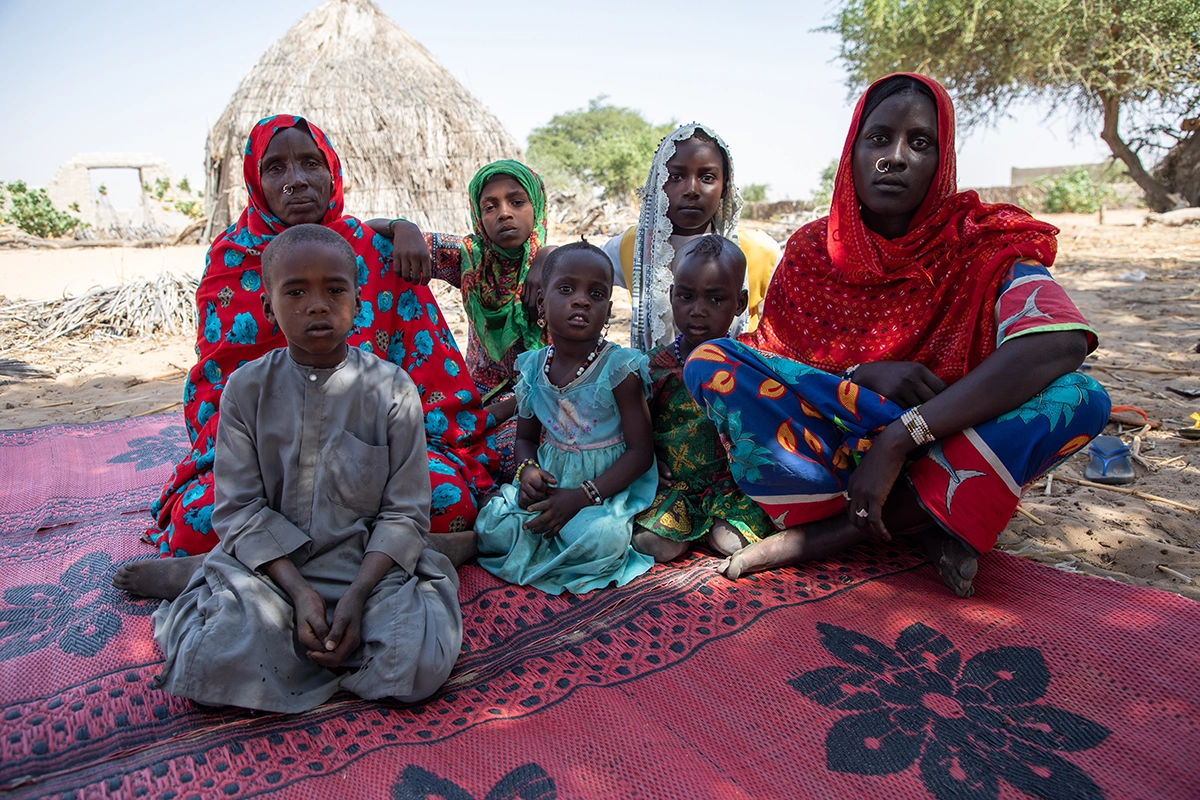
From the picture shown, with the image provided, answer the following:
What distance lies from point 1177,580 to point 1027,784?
48.7 inches

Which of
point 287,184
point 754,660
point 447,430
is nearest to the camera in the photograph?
point 754,660

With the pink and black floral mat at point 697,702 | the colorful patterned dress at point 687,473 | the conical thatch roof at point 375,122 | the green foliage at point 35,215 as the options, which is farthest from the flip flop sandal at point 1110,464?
the green foliage at point 35,215

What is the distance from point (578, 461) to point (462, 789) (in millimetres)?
1231

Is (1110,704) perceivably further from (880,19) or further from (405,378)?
(880,19)

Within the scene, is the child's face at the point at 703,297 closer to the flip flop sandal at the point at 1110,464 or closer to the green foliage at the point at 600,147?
the flip flop sandal at the point at 1110,464

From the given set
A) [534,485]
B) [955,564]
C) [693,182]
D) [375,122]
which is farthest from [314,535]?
[375,122]

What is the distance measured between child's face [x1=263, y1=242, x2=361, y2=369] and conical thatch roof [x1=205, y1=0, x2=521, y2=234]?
1041cm

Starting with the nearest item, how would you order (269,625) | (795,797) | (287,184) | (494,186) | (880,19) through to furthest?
(795,797) < (269,625) < (287,184) < (494,186) < (880,19)

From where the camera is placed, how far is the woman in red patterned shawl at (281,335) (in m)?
2.59

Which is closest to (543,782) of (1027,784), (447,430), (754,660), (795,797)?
(795,797)

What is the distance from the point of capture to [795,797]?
153 cm

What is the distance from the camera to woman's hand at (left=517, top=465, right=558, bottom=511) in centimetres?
245

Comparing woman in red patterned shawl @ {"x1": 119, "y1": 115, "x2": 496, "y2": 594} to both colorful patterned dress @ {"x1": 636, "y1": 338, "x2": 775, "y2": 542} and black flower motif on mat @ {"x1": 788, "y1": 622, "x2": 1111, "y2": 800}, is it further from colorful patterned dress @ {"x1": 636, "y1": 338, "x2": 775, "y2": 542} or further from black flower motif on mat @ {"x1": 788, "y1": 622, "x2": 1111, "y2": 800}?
black flower motif on mat @ {"x1": 788, "y1": 622, "x2": 1111, "y2": 800}

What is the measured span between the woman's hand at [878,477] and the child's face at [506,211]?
191 cm
